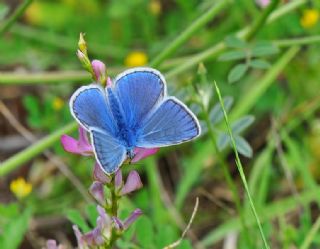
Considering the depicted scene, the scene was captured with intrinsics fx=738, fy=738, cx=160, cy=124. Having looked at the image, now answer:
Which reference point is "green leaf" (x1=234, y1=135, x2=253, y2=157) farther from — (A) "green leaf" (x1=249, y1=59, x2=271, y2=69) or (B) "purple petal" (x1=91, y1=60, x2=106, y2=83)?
(B) "purple petal" (x1=91, y1=60, x2=106, y2=83)

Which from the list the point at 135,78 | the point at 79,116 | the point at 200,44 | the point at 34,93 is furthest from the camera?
the point at 34,93

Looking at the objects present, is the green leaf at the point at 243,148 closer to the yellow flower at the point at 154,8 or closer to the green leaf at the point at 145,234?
the green leaf at the point at 145,234

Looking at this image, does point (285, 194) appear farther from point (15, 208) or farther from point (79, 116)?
point (79, 116)

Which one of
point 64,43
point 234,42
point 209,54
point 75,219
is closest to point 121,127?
point 75,219

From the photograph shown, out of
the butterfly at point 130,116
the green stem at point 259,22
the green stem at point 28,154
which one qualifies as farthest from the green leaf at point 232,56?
the butterfly at point 130,116

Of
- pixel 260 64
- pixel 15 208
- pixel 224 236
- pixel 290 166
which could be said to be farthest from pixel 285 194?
pixel 15 208

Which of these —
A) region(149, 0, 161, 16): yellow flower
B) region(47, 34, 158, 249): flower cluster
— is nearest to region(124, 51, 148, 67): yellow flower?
region(149, 0, 161, 16): yellow flower
